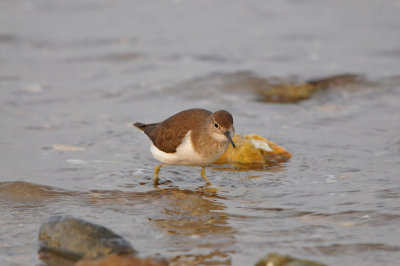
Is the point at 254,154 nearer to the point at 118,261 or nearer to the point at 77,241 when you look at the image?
the point at 77,241

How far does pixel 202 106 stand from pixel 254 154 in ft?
8.99

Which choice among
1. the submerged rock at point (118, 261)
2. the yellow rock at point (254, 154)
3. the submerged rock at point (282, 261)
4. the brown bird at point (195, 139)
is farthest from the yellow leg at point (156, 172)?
the submerged rock at point (282, 261)

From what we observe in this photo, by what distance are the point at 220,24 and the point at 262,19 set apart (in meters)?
1.20

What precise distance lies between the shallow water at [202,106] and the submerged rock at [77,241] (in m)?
0.19

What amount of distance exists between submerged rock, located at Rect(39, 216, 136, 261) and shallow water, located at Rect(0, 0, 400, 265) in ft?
0.63

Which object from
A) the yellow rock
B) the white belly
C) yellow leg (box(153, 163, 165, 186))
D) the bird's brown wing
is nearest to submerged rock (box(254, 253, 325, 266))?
the white belly

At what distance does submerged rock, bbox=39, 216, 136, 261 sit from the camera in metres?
4.94

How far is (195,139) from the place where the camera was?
6.81 m

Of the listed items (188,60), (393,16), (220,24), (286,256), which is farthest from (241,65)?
(286,256)

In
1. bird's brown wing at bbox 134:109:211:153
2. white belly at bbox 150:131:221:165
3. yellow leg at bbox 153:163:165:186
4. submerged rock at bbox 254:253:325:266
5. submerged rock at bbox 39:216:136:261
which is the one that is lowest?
submerged rock at bbox 254:253:325:266

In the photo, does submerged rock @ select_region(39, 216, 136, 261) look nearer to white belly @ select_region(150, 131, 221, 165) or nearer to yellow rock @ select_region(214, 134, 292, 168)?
white belly @ select_region(150, 131, 221, 165)

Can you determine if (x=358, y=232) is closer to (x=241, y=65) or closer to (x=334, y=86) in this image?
(x=334, y=86)

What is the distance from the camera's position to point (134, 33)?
14.5 meters

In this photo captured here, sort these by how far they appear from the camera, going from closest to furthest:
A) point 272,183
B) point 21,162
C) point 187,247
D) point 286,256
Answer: point 286,256 → point 187,247 → point 272,183 → point 21,162
